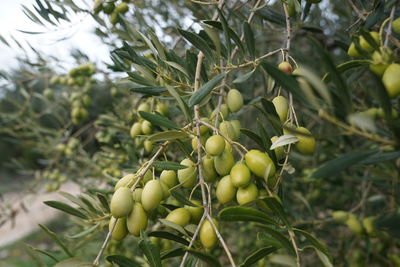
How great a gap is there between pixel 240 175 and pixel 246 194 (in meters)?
0.05

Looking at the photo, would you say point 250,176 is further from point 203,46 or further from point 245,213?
point 203,46

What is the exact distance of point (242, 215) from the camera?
68 centimetres

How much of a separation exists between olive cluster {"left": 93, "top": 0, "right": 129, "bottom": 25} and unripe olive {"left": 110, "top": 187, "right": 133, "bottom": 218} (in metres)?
1.06

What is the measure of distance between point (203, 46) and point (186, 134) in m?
0.28

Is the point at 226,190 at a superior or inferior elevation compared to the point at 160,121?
inferior

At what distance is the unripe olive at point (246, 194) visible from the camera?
31.6 inches

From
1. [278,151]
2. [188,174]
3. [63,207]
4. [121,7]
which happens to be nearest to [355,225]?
[278,151]

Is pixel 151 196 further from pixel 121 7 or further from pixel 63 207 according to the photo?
pixel 121 7

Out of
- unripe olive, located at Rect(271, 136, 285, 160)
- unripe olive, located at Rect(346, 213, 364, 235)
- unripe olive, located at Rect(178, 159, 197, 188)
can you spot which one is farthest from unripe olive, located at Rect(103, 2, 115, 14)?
unripe olive, located at Rect(346, 213, 364, 235)

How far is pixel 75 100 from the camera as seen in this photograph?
2.47 metres

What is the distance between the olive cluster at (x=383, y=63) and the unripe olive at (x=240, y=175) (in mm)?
355

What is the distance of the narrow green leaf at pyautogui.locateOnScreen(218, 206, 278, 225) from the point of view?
669 mm

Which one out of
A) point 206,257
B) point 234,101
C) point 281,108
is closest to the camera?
point 206,257

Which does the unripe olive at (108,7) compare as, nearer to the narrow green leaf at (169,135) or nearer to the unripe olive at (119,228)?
the narrow green leaf at (169,135)
